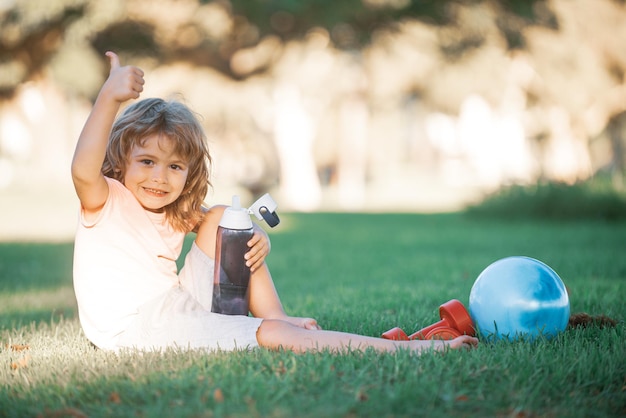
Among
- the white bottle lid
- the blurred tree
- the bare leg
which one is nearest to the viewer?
the bare leg

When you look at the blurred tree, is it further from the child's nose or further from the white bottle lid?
the white bottle lid

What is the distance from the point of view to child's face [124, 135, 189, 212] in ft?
11.7

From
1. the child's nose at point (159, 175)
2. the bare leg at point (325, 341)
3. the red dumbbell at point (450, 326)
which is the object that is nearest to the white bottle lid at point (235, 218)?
the child's nose at point (159, 175)

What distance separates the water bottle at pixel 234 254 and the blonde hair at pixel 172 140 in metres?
0.28

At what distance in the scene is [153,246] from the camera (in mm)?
3539

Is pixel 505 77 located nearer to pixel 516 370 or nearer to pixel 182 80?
pixel 182 80

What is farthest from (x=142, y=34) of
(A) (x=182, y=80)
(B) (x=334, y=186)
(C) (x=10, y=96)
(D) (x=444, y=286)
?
(B) (x=334, y=186)

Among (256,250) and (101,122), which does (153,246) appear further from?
(101,122)

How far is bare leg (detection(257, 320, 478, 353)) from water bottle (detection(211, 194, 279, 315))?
1.07ft

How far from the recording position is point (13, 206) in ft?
62.4

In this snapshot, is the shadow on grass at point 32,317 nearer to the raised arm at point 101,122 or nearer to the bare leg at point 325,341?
the raised arm at point 101,122

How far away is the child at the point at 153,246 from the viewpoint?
10.5 feet

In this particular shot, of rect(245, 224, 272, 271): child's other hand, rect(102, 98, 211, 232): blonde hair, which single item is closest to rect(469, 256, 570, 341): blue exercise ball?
rect(245, 224, 272, 271): child's other hand

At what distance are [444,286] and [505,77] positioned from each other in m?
23.5
